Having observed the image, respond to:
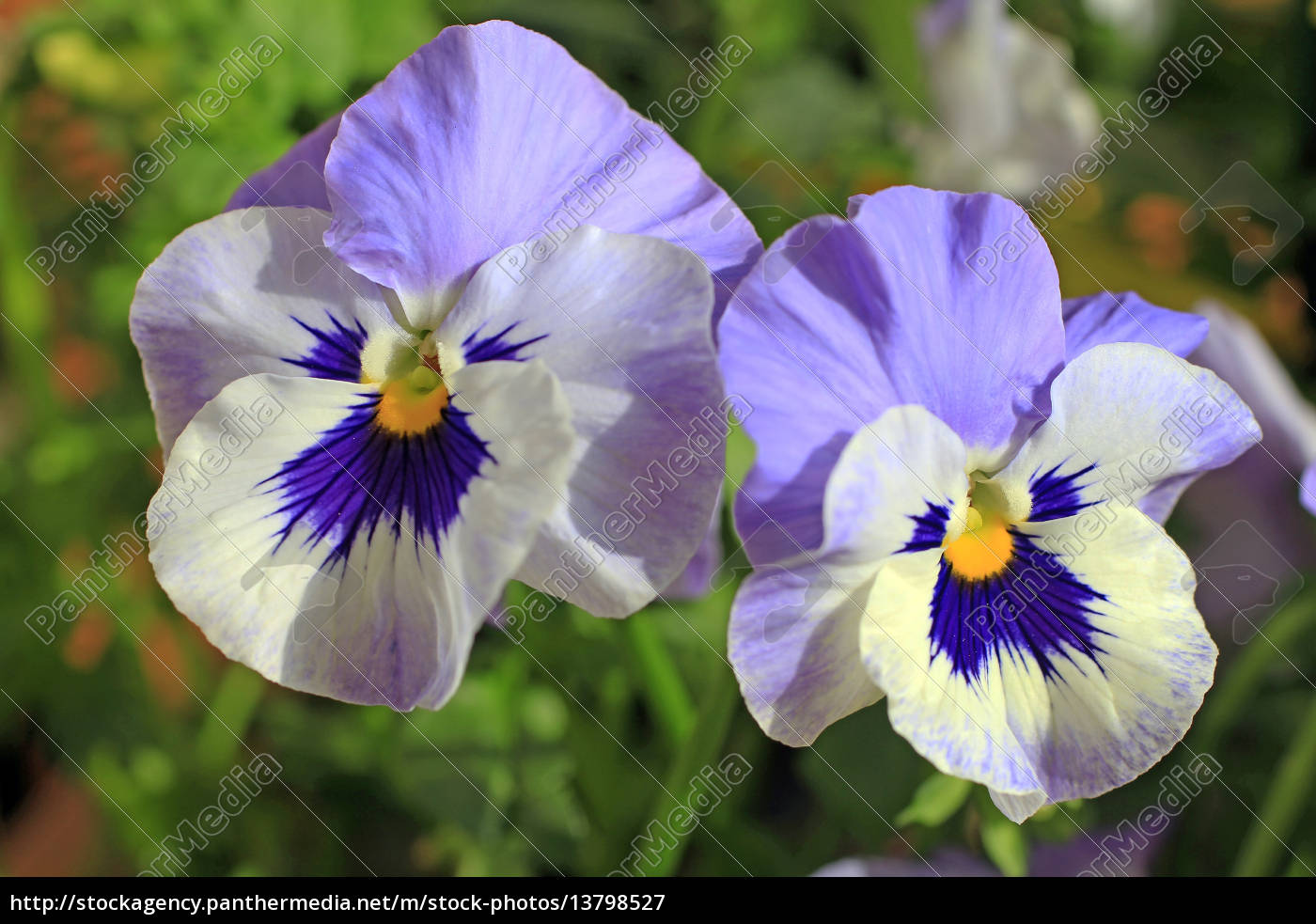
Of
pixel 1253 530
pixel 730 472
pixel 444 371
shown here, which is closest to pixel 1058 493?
pixel 730 472

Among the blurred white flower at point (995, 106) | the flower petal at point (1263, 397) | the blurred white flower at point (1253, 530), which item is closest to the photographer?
the flower petal at point (1263, 397)

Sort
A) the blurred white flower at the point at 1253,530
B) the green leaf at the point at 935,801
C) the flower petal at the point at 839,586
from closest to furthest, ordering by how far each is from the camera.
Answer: the flower petal at the point at 839,586 → the green leaf at the point at 935,801 → the blurred white flower at the point at 1253,530

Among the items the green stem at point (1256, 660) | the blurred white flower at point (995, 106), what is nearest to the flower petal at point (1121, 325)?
the green stem at point (1256, 660)

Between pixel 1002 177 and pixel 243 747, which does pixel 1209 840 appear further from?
pixel 243 747

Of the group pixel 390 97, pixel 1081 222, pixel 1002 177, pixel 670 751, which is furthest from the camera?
pixel 1081 222

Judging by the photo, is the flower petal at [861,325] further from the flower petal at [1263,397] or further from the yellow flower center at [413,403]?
the flower petal at [1263,397]

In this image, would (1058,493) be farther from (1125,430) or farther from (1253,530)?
(1253,530)
